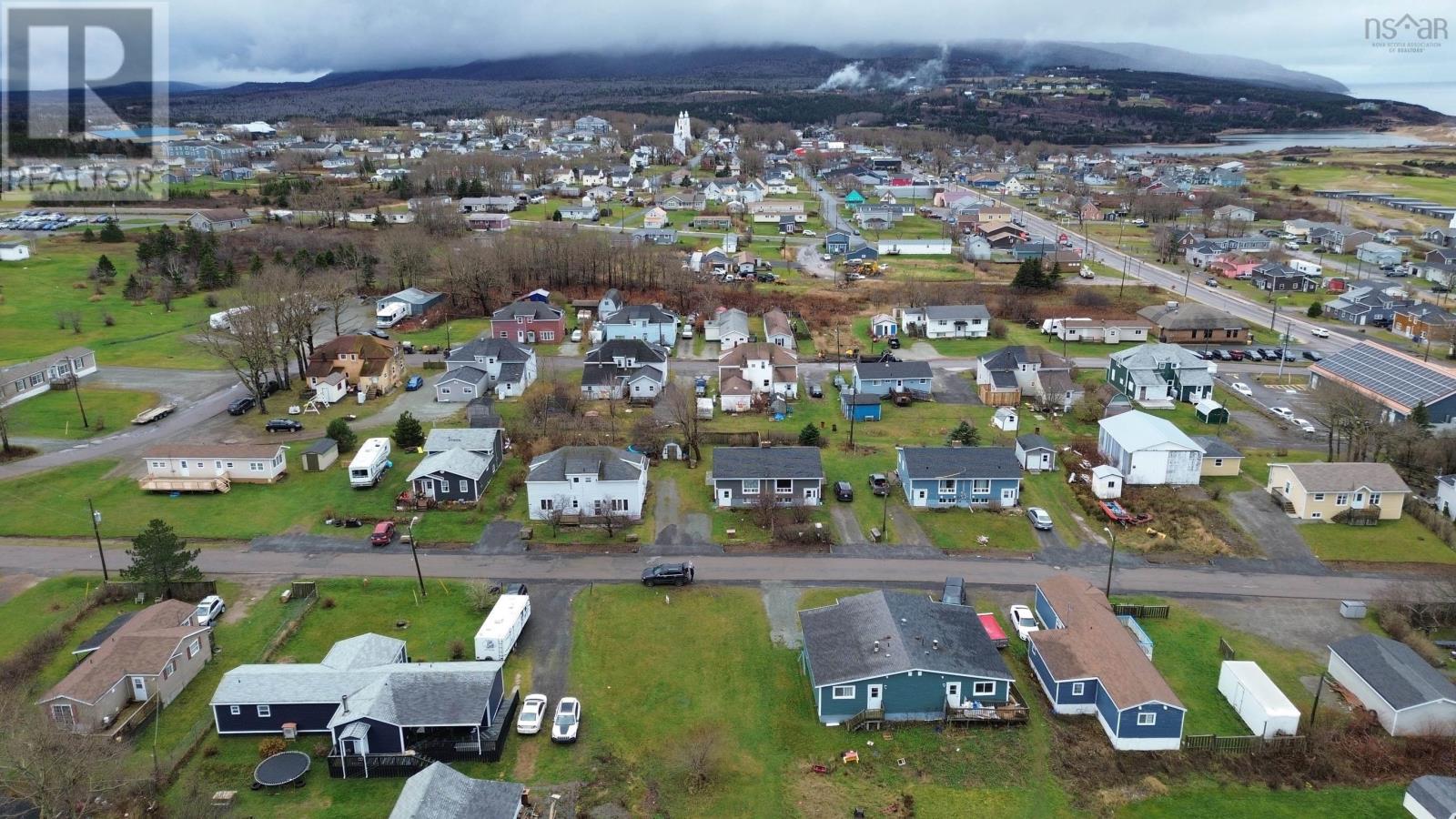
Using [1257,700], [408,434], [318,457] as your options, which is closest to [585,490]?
[408,434]

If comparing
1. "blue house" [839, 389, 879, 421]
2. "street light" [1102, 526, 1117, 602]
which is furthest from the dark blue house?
"blue house" [839, 389, 879, 421]

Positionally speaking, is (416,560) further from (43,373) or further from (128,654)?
(43,373)

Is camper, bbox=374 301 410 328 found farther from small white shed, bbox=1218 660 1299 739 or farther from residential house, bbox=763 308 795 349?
small white shed, bbox=1218 660 1299 739

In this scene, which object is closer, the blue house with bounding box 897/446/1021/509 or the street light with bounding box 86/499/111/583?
the street light with bounding box 86/499/111/583

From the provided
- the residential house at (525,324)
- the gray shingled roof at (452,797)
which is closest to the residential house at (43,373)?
the residential house at (525,324)

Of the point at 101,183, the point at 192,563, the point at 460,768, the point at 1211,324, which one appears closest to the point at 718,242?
the point at 1211,324

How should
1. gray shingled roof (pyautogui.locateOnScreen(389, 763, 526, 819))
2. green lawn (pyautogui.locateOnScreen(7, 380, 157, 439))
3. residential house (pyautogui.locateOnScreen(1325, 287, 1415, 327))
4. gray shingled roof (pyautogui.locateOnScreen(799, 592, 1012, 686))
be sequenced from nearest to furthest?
gray shingled roof (pyautogui.locateOnScreen(389, 763, 526, 819)) < gray shingled roof (pyautogui.locateOnScreen(799, 592, 1012, 686)) < green lawn (pyautogui.locateOnScreen(7, 380, 157, 439)) < residential house (pyautogui.locateOnScreen(1325, 287, 1415, 327))
